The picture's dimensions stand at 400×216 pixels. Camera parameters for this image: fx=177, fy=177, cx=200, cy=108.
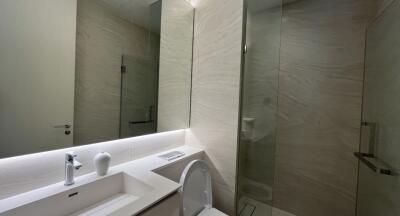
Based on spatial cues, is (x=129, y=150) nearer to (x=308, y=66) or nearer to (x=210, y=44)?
(x=210, y=44)

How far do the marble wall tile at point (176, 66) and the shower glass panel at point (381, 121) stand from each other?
4.93 feet

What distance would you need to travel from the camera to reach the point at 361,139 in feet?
5.20

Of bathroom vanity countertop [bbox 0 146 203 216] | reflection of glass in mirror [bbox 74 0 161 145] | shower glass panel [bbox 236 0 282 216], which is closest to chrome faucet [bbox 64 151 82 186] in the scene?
bathroom vanity countertop [bbox 0 146 203 216]

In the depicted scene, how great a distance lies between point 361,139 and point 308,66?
0.82 metres

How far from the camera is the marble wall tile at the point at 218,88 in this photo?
142 cm

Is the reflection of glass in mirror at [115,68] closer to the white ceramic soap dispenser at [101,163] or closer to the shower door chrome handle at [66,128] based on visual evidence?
the shower door chrome handle at [66,128]

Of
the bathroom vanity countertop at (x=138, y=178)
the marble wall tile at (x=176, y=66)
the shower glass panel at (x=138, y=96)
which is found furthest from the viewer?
the marble wall tile at (x=176, y=66)

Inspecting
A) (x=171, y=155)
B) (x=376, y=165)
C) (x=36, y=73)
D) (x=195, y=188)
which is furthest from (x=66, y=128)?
(x=376, y=165)

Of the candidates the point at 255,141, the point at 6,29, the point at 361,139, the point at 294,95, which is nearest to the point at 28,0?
the point at 6,29

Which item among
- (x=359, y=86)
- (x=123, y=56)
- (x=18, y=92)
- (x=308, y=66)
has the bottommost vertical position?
(x=18, y=92)

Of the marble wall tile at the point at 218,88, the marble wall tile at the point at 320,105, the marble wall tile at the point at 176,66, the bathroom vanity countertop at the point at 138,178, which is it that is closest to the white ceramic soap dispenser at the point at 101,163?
the bathroom vanity countertop at the point at 138,178

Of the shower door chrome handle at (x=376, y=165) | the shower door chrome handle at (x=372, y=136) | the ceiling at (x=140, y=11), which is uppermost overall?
the ceiling at (x=140, y=11)

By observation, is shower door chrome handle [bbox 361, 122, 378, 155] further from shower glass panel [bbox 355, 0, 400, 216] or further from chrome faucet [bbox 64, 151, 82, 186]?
chrome faucet [bbox 64, 151, 82, 186]

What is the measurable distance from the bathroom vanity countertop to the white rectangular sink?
0.02 metres
